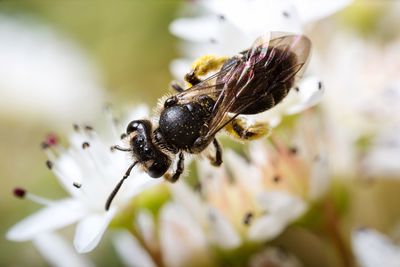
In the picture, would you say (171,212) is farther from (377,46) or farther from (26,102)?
(26,102)

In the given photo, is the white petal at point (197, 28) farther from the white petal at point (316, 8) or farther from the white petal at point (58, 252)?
the white petal at point (58, 252)

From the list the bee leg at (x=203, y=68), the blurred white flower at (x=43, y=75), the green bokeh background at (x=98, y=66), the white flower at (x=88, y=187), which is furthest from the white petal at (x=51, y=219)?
the blurred white flower at (x=43, y=75)

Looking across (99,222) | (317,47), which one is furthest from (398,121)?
(99,222)

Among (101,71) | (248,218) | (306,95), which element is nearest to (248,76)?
(306,95)

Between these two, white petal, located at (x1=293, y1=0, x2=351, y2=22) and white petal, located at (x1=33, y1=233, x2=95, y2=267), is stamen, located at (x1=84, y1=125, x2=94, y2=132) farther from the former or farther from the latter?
white petal, located at (x1=293, y1=0, x2=351, y2=22)

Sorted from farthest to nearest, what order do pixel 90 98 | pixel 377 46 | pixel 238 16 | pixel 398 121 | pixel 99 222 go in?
pixel 90 98
pixel 377 46
pixel 398 121
pixel 238 16
pixel 99 222

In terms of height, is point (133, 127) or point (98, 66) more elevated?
point (133, 127)

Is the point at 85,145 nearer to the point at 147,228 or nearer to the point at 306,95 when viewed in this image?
the point at 147,228
